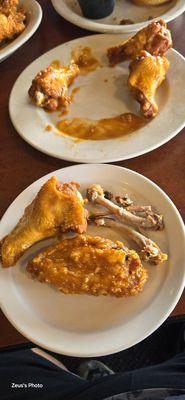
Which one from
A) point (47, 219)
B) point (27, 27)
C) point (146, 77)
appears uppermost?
point (27, 27)

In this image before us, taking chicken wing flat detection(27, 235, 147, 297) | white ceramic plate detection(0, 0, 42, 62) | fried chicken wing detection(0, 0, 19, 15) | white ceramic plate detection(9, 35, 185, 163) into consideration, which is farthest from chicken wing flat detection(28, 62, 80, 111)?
chicken wing flat detection(27, 235, 147, 297)

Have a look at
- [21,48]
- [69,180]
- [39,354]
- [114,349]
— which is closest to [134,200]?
[69,180]

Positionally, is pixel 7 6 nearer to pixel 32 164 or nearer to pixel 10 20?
pixel 10 20

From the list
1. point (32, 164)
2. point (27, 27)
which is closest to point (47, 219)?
point (32, 164)

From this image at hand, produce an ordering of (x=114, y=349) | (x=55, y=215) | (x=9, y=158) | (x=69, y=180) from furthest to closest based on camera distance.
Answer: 1. (x=9, y=158)
2. (x=69, y=180)
3. (x=55, y=215)
4. (x=114, y=349)

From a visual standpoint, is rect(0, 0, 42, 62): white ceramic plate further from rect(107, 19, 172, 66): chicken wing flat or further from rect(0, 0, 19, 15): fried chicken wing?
rect(107, 19, 172, 66): chicken wing flat

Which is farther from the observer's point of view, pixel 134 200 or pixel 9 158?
pixel 9 158

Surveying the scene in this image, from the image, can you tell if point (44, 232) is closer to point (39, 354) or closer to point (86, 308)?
point (86, 308)
